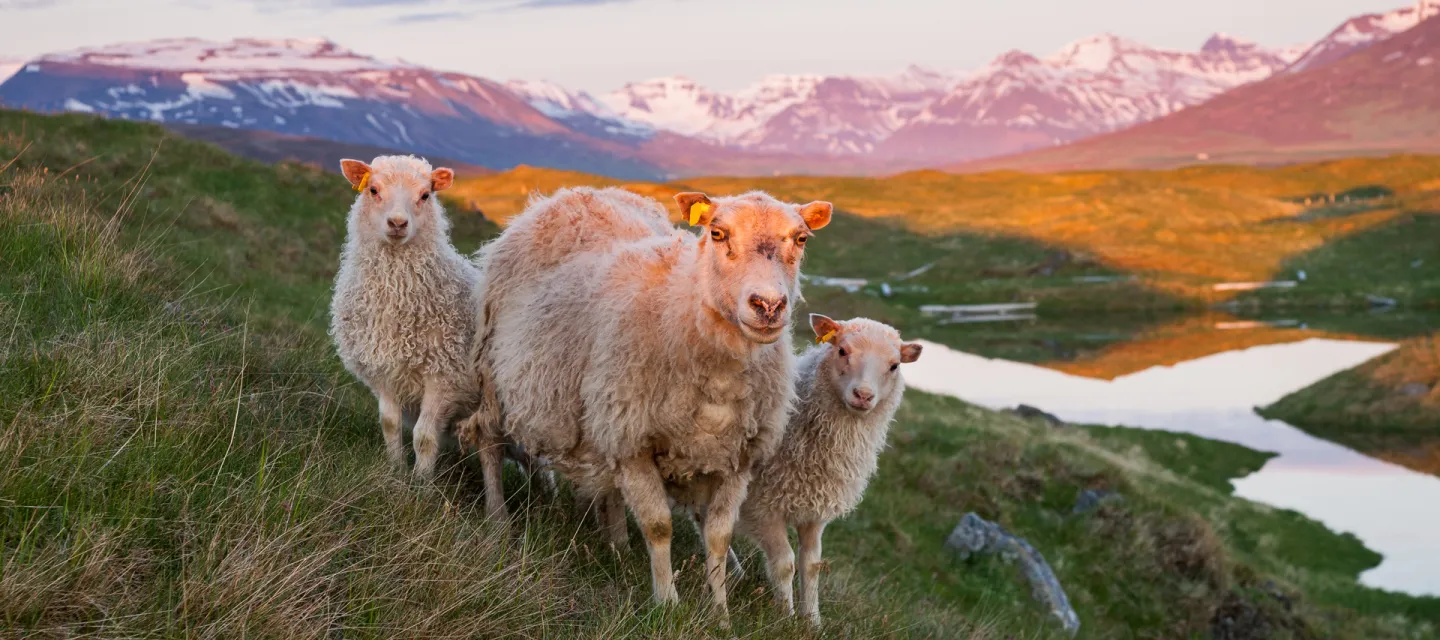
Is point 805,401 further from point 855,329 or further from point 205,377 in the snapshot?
point 205,377

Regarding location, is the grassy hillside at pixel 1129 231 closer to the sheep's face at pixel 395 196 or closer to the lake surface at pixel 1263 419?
the lake surface at pixel 1263 419

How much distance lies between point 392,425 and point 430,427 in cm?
29

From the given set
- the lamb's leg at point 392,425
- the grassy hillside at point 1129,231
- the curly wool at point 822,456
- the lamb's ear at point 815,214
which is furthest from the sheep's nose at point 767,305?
the grassy hillside at point 1129,231

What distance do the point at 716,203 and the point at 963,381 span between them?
→ 36143mm

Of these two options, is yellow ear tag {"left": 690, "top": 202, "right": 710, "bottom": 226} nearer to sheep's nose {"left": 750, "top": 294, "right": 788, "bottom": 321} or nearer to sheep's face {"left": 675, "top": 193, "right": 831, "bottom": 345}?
sheep's face {"left": 675, "top": 193, "right": 831, "bottom": 345}

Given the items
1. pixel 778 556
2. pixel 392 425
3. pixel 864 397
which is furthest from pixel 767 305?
pixel 392 425

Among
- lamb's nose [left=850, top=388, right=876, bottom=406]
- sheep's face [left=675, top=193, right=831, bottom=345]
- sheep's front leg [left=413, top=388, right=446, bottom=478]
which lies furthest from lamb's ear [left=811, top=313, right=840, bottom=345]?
sheep's front leg [left=413, top=388, right=446, bottom=478]

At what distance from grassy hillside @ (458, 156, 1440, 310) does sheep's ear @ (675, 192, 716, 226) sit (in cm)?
3259

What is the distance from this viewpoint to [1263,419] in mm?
34531

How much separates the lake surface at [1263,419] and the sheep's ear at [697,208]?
19915 mm

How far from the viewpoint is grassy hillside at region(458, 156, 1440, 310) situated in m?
70.8

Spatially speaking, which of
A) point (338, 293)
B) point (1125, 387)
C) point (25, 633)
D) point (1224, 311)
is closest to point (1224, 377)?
point (1125, 387)

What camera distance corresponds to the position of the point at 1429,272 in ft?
245

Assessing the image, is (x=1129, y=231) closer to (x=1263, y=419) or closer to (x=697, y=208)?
(x=1263, y=419)
